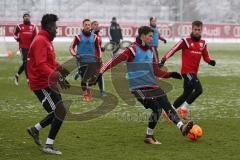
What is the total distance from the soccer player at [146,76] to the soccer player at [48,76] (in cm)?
93

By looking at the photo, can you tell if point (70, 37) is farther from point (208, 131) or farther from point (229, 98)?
point (208, 131)

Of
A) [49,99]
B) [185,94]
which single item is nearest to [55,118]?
[49,99]

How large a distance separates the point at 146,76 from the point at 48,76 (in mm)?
1752

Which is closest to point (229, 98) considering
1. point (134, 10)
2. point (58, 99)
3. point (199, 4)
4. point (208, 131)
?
point (208, 131)

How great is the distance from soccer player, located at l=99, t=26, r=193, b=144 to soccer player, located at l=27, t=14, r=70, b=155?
934mm

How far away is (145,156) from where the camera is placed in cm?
796

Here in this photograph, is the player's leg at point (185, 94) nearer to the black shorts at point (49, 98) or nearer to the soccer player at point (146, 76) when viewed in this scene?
the soccer player at point (146, 76)

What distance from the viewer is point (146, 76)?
29.5ft

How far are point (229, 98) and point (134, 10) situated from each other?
38808 mm

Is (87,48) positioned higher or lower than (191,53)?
lower

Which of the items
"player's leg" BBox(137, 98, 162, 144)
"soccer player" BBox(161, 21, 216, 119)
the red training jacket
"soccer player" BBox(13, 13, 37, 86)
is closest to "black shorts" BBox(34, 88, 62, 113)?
"player's leg" BBox(137, 98, 162, 144)

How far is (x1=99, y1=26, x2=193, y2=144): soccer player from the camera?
880 centimetres

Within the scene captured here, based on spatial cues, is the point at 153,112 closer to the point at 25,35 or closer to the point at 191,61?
the point at 191,61

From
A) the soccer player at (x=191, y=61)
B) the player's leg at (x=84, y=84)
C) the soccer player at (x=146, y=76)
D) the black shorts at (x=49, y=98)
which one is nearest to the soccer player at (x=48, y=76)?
the black shorts at (x=49, y=98)
